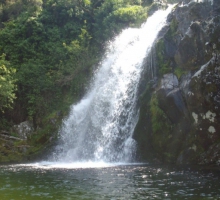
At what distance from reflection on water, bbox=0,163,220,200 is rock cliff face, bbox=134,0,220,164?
2978 mm

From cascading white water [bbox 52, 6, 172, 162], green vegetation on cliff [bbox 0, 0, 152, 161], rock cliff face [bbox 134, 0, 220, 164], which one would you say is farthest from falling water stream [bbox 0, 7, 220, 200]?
green vegetation on cliff [bbox 0, 0, 152, 161]

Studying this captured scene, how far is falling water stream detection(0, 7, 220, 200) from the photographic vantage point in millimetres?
11211

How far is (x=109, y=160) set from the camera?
20234 mm

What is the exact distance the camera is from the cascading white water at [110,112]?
2089cm

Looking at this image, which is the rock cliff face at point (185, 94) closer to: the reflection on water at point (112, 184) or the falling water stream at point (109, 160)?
the falling water stream at point (109, 160)

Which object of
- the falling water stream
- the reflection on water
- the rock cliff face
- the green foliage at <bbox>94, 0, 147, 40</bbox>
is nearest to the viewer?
the reflection on water

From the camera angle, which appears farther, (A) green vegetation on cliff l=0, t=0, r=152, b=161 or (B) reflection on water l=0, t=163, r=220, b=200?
(A) green vegetation on cliff l=0, t=0, r=152, b=161

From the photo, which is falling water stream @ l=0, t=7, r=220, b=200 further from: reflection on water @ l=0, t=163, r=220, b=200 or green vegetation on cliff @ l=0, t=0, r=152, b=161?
green vegetation on cliff @ l=0, t=0, r=152, b=161

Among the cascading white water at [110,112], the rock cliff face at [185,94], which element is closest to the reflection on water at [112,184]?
the rock cliff face at [185,94]

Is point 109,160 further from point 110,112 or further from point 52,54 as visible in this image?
point 52,54

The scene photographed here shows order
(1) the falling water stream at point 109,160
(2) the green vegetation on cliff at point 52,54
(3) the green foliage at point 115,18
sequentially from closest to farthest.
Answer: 1. (1) the falling water stream at point 109,160
2. (2) the green vegetation on cliff at point 52,54
3. (3) the green foliage at point 115,18

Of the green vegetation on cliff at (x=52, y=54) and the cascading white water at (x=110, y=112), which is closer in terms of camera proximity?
the cascading white water at (x=110, y=112)

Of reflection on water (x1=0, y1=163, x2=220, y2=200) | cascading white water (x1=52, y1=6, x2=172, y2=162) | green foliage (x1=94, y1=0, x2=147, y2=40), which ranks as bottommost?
reflection on water (x1=0, y1=163, x2=220, y2=200)

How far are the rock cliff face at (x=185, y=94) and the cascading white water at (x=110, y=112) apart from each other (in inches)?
41.8
